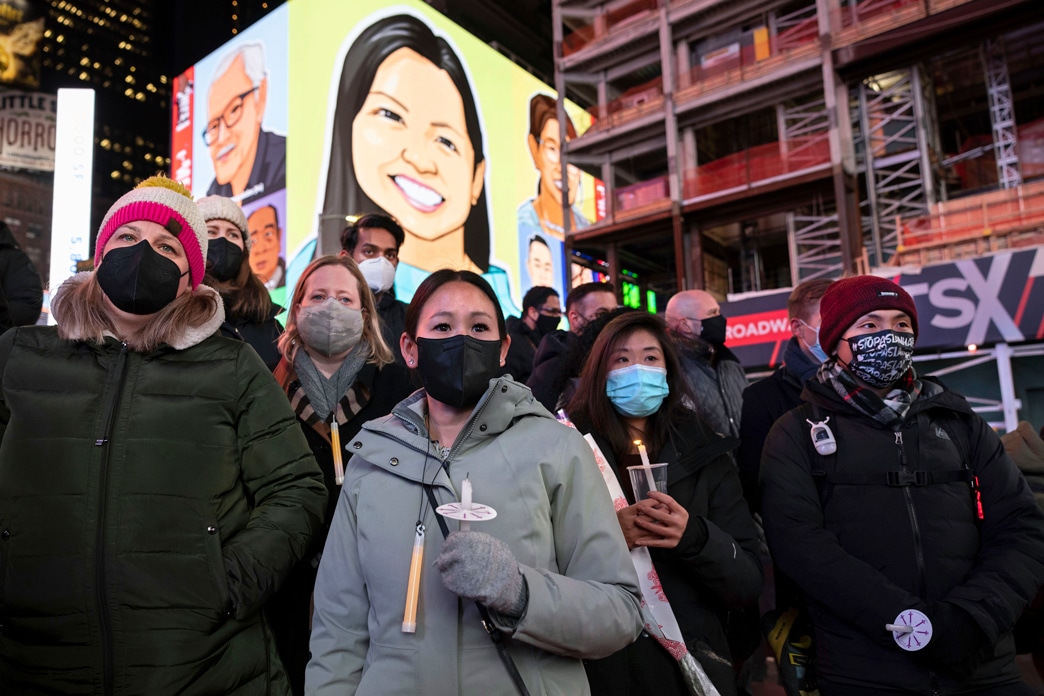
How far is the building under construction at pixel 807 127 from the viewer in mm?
16344

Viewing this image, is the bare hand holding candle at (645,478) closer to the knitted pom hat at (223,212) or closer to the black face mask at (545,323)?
the knitted pom hat at (223,212)

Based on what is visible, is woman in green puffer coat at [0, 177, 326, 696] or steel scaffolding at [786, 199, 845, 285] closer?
woman in green puffer coat at [0, 177, 326, 696]

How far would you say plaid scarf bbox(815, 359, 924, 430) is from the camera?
2502mm

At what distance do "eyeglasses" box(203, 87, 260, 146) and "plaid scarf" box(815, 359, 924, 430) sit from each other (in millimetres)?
18258

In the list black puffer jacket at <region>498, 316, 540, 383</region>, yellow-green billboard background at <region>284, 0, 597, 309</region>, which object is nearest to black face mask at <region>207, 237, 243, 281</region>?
black puffer jacket at <region>498, 316, 540, 383</region>

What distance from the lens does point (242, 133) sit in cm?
1772

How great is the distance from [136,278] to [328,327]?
0.92 meters

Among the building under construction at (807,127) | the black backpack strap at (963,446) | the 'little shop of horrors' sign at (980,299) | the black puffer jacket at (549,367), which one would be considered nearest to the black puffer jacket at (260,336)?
the black puffer jacket at (549,367)

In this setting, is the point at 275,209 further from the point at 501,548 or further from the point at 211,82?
the point at 501,548

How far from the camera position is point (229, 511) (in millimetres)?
1996

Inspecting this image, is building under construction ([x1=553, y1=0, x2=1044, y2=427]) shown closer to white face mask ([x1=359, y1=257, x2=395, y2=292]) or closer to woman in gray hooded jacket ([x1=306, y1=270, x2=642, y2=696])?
white face mask ([x1=359, y1=257, x2=395, y2=292])

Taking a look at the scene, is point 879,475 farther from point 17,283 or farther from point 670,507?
point 17,283

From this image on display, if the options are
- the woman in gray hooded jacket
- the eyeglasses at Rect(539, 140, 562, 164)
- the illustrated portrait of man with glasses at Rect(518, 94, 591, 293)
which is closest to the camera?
the woman in gray hooded jacket

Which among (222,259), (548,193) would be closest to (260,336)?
(222,259)
